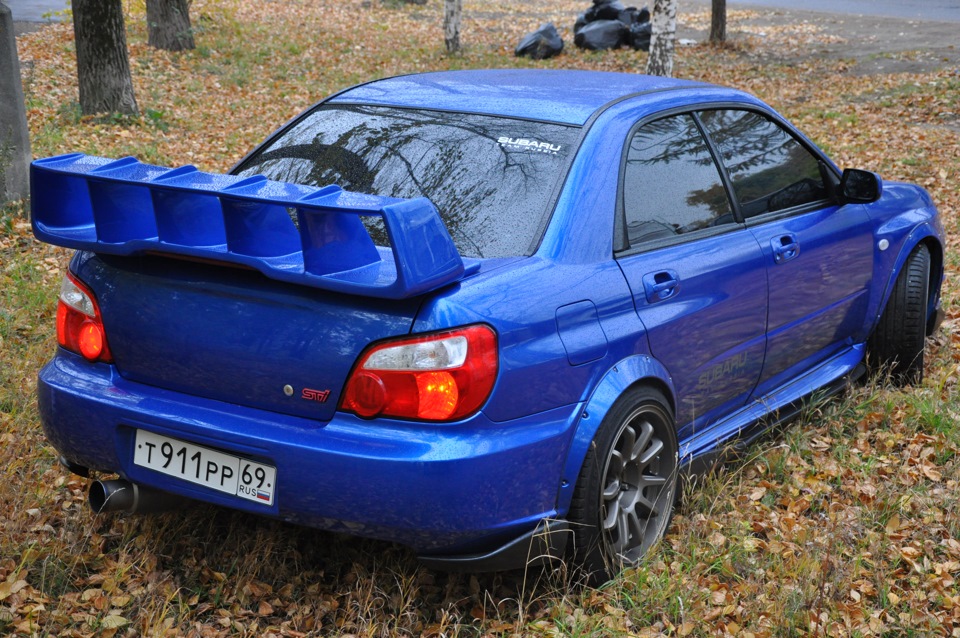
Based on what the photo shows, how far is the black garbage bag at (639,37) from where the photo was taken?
782 inches

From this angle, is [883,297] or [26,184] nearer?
[883,297]

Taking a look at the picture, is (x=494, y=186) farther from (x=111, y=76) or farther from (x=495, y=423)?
(x=111, y=76)

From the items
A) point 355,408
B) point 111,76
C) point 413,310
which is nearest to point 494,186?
point 413,310

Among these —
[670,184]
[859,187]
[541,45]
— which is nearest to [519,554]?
[670,184]

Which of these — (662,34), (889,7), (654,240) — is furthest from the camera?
(889,7)

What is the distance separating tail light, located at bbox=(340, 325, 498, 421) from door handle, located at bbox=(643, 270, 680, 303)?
0.86 m

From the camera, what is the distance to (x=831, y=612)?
125 inches

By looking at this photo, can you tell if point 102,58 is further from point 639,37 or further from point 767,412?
point 639,37

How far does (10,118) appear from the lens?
23.5ft

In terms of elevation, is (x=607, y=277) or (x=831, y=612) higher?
(x=607, y=277)

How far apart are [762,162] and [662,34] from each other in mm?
9037

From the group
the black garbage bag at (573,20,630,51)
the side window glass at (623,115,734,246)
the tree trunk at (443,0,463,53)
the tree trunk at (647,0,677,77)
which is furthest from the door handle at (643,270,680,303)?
the black garbage bag at (573,20,630,51)

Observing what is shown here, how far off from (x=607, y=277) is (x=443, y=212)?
23.1 inches

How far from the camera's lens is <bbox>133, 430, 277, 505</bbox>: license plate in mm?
2842
